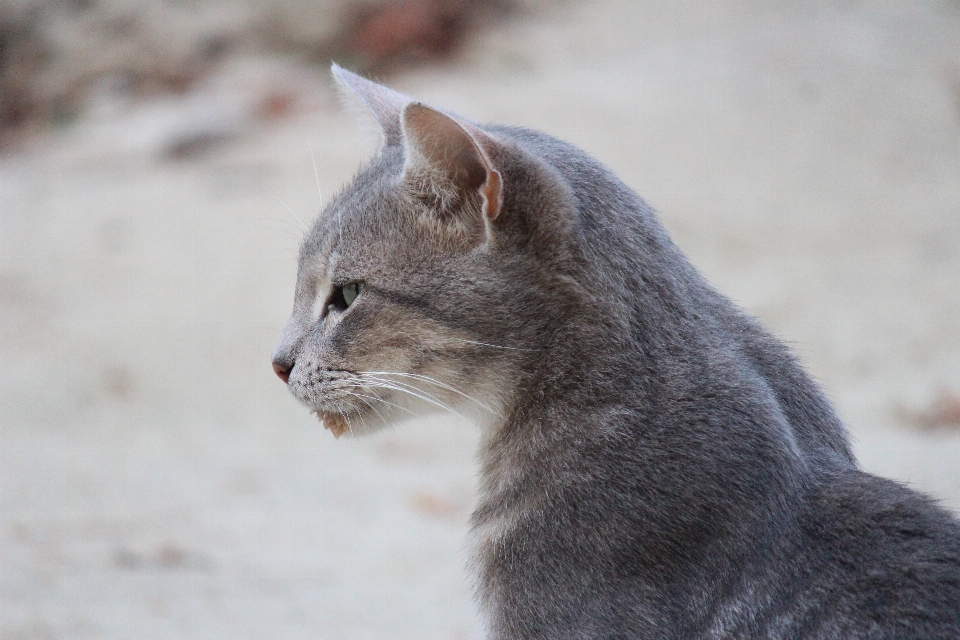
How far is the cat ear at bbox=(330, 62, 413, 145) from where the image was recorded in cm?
267

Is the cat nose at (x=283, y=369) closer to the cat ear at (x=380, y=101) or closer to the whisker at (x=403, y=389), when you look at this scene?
the whisker at (x=403, y=389)

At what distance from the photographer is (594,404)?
7.17ft

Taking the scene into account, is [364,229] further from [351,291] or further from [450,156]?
[450,156]

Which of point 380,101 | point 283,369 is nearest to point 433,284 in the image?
point 283,369

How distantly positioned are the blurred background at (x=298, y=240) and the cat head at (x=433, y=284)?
60cm

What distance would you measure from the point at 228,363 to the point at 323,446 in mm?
1006

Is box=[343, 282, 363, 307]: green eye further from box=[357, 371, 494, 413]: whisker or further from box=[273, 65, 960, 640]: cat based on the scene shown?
box=[357, 371, 494, 413]: whisker

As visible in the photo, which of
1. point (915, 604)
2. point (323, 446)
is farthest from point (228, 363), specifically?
point (915, 604)

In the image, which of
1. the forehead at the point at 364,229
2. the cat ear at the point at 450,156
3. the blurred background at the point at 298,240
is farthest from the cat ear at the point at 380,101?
the cat ear at the point at 450,156

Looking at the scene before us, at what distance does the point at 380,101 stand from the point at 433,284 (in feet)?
2.23

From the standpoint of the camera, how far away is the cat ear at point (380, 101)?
2.67 metres

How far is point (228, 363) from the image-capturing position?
257 inches

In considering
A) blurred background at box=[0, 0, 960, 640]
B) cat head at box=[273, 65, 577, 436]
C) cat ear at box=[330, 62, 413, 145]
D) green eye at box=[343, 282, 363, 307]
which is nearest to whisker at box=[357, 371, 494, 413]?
cat head at box=[273, 65, 577, 436]

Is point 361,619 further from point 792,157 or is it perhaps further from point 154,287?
point 792,157
